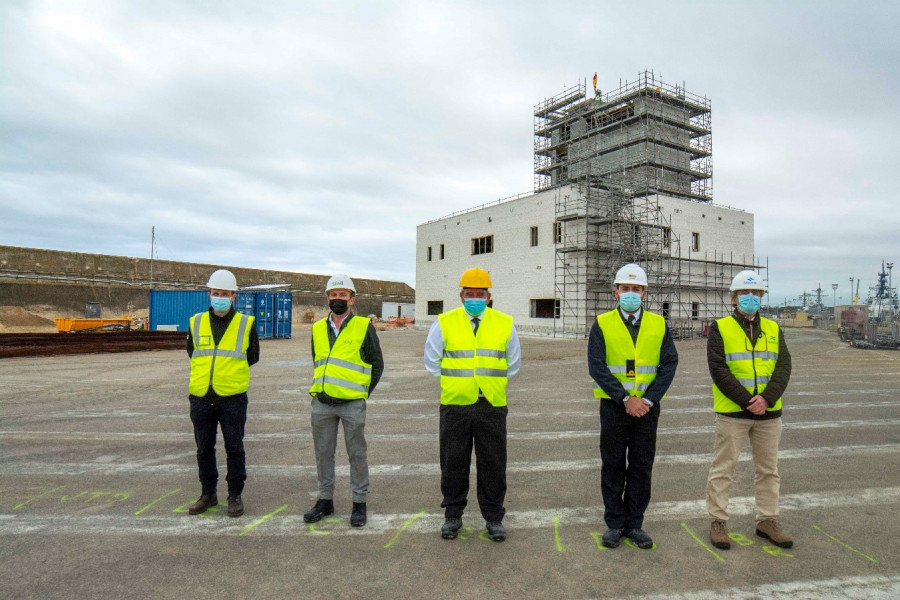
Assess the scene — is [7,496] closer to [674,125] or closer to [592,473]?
[592,473]

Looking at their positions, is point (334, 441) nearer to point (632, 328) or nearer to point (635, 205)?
point (632, 328)

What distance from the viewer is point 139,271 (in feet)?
148

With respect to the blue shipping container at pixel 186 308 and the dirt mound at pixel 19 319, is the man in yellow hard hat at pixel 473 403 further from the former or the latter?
the dirt mound at pixel 19 319

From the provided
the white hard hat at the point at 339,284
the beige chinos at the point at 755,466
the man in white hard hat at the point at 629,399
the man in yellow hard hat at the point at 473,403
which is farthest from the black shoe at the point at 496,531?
the white hard hat at the point at 339,284

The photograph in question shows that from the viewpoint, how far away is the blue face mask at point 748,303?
4.21 metres

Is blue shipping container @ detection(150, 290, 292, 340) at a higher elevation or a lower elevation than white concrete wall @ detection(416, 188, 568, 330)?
lower

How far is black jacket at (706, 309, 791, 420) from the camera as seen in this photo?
3984 mm

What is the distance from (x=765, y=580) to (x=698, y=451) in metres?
3.12

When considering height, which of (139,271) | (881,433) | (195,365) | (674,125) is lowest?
(881,433)

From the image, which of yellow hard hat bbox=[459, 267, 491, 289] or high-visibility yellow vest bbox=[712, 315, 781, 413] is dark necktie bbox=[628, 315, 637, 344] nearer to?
high-visibility yellow vest bbox=[712, 315, 781, 413]

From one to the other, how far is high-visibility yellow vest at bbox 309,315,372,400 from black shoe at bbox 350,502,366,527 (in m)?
0.84

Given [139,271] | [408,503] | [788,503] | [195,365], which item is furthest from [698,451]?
[139,271]

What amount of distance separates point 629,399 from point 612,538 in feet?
3.29

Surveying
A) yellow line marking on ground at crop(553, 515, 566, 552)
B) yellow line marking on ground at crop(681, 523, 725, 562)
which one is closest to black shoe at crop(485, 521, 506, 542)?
yellow line marking on ground at crop(553, 515, 566, 552)
